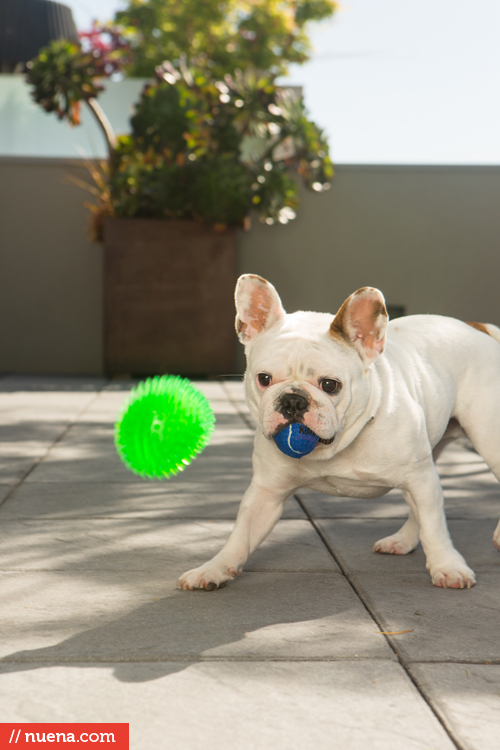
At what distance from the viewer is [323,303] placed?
12.0 metres

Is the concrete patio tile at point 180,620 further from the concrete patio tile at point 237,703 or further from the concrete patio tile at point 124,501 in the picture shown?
the concrete patio tile at point 124,501

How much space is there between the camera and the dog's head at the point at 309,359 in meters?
2.57

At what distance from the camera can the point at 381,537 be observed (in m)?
3.64

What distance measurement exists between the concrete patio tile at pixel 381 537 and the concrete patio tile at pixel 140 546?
10 centimetres

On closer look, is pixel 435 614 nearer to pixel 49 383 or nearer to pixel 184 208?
pixel 49 383

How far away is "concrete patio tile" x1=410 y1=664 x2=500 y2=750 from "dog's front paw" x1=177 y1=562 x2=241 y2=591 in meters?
0.89

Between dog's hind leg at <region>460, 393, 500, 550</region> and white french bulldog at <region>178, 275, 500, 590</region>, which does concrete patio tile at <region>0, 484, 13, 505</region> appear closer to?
white french bulldog at <region>178, 275, 500, 590</region>

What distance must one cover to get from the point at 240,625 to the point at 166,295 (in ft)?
27.9

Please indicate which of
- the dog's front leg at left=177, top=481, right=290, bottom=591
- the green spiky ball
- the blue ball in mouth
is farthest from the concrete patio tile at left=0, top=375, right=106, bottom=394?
the blue ball in mouth

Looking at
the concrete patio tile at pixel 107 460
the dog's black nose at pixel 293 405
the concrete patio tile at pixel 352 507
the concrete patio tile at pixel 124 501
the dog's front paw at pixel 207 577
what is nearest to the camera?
the dog's black nose at pixel 293 405

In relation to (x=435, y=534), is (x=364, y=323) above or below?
above

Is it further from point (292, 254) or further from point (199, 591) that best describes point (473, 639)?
point (292, 254)

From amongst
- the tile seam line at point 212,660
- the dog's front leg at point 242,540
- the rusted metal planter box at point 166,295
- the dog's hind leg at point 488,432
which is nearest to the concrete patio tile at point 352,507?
the dog's hind leg at point 488,432

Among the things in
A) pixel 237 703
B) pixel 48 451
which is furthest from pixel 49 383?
pixel 237 703
